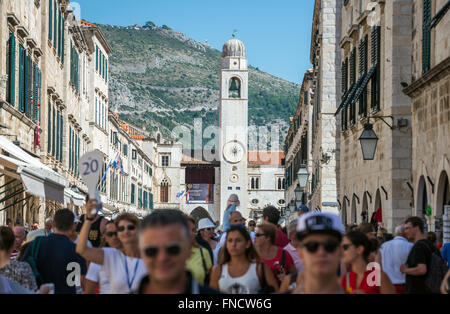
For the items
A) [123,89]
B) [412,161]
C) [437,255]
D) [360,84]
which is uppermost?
[123,89]

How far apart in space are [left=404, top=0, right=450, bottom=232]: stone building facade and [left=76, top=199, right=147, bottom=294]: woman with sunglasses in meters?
8.09

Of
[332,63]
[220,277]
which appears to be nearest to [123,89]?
[332,63]

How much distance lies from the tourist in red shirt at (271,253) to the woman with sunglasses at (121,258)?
1933 millimetres

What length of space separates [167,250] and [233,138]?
4087 inches

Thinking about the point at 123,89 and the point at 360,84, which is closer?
the point at 360,84

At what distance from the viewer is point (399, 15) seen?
61.6ft

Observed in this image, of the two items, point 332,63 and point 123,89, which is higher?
point 123,89

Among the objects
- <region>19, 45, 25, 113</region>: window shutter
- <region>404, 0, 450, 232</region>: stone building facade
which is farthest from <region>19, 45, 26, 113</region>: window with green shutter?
<region>404, 0, 450, 232</region>: stone building facade

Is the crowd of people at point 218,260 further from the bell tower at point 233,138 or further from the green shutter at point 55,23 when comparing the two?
the bell tower at point 233,138

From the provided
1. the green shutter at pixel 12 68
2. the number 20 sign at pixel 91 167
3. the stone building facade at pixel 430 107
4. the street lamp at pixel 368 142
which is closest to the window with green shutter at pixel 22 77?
the green shutter at pixel 12 68

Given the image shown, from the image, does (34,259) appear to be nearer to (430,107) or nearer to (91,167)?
(91,167)
